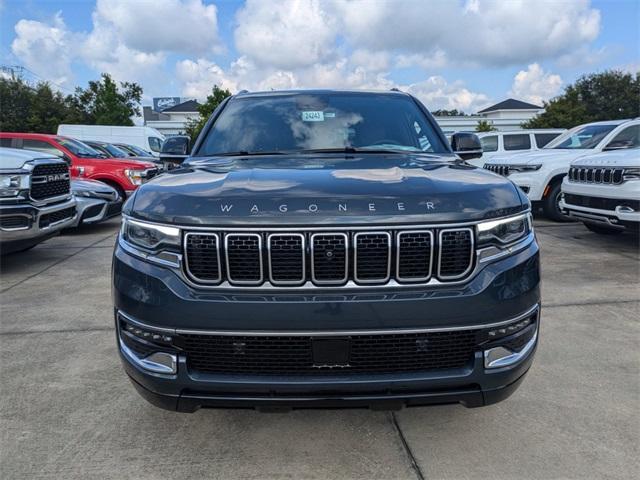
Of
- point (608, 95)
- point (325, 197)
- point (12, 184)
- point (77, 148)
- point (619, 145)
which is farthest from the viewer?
point (608, 95)

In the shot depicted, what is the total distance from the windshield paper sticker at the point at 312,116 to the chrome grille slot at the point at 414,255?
1689mm

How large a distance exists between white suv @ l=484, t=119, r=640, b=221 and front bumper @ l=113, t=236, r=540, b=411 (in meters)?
7.96

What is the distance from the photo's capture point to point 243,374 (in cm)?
211

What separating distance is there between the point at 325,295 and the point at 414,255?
40cm

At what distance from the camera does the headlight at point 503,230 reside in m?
2.16

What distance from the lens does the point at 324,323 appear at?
6.63ft

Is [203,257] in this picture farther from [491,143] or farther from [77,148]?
[491,143]

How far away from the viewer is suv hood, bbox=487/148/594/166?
942 cm

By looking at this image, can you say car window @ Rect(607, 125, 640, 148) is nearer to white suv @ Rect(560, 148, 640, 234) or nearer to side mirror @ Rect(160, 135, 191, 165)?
white suv @ Rect(560, 148, 640, 234)

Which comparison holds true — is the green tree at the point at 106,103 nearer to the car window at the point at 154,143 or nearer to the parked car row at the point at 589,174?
the car window at the point at 154,143

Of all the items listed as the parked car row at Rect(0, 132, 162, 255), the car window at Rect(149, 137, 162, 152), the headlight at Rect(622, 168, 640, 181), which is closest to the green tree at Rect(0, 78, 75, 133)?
the car window at Rect(149, 137, 162, 152)

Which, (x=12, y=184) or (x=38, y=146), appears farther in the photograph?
(x=38, y=146)

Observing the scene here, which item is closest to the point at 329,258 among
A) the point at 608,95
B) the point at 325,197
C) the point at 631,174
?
the point at 325,197

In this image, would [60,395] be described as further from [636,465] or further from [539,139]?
[539,139]
